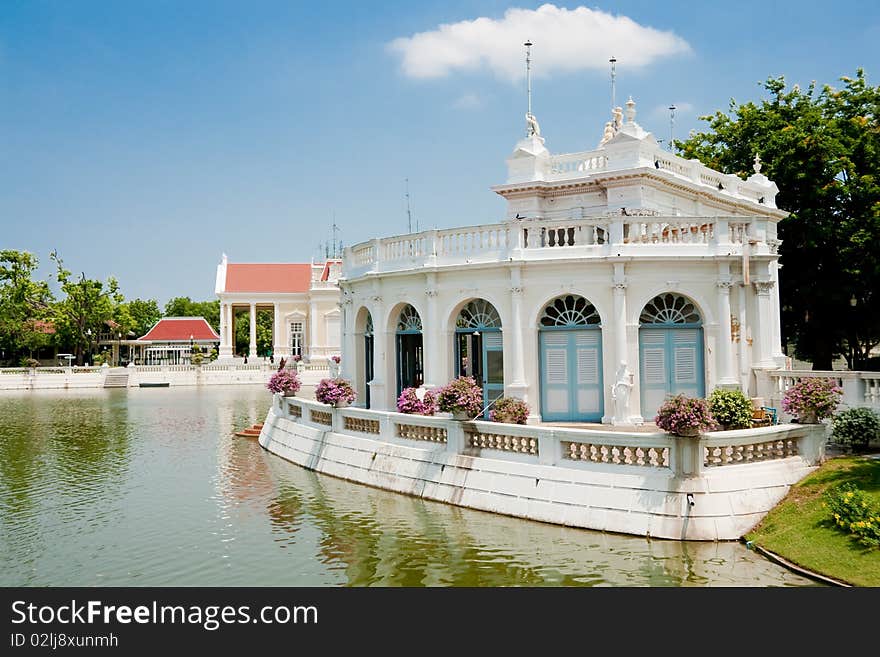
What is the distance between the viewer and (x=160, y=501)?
16.4 meters

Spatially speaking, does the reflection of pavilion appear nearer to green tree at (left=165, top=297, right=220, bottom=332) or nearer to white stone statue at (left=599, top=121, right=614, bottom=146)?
white stone statue at (left=599, top=121, right=614, bottom=146)

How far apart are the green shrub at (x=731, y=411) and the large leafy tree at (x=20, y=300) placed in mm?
66334

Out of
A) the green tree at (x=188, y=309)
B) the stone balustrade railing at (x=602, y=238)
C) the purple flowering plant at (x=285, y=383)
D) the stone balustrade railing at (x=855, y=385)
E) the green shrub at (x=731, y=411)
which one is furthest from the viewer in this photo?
the green tree at (x=188, y=309)

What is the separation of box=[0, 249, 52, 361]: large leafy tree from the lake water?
51.5m

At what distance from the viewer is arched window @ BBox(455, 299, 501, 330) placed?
1886 cm

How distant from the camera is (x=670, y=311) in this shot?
57.7 ft

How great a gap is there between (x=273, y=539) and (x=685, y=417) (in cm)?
719

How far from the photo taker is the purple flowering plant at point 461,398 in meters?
14.7

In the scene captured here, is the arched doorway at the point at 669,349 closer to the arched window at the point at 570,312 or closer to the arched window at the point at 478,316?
the arched window at the point at 570,312

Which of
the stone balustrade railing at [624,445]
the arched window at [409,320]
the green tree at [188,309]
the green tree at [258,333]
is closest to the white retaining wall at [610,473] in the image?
the stone balustrade railing at [624,445]

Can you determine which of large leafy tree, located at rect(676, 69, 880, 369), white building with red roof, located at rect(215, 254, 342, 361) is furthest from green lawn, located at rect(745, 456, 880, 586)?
white building with red roof, located at rect(215, 254, 342, 361)

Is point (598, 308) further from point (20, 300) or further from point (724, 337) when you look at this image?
point (20, 300)

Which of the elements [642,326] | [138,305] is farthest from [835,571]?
[138,305]
